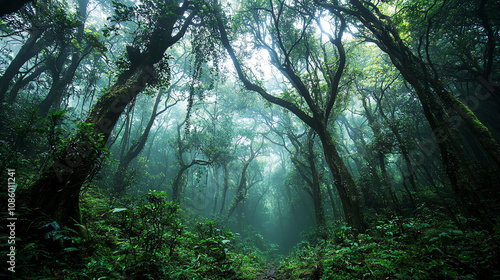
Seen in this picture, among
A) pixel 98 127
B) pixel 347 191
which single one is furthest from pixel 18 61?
pixel 347 191

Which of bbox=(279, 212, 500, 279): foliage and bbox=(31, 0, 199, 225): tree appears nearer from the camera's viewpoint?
bbox=(279, 212, 500, 279): foliage

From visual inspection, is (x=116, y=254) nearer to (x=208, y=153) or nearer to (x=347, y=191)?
(x=347, y=191)

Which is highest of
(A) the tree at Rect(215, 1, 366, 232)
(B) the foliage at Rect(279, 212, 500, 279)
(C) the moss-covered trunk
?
(A) the tree at Rect(215, 1, 366, 232)

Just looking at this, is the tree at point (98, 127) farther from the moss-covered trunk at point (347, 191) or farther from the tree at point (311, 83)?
the moss-covered trunk at point (347, 191)

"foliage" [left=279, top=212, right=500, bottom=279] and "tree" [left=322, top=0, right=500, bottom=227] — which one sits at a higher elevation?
"tree" [left=322, top=0, right=500, bottom=227]

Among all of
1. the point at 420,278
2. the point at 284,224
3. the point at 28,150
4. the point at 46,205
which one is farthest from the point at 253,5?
the point at 284,224

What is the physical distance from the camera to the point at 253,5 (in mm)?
8609

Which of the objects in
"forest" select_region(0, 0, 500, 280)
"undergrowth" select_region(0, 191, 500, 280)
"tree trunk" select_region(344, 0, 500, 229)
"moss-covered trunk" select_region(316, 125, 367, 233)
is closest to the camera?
"undergrowth" select_region(0, 191, 500, 280)

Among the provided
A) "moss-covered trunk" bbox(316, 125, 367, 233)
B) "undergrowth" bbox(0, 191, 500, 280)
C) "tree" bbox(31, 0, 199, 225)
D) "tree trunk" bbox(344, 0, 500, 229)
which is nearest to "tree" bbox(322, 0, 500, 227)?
"tree trunk" bbox(344, 0, 500, 229)

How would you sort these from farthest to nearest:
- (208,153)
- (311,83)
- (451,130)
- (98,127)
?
(208,153) < (311,83) < (451,130) < (98,127)

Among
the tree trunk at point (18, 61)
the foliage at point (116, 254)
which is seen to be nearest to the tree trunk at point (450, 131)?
the foliage at point (116, 254)

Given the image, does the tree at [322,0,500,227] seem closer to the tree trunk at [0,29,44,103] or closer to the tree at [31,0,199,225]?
the tree at [31,0,199,225]

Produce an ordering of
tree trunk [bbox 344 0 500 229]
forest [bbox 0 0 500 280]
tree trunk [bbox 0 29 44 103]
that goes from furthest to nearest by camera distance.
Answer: tree trunk [bbox 0 29 44 103]
tree trunk [bbox 344 0 500 229]
forest [bbox 0 0 500 280]

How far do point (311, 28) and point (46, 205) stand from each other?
39.6 ft
